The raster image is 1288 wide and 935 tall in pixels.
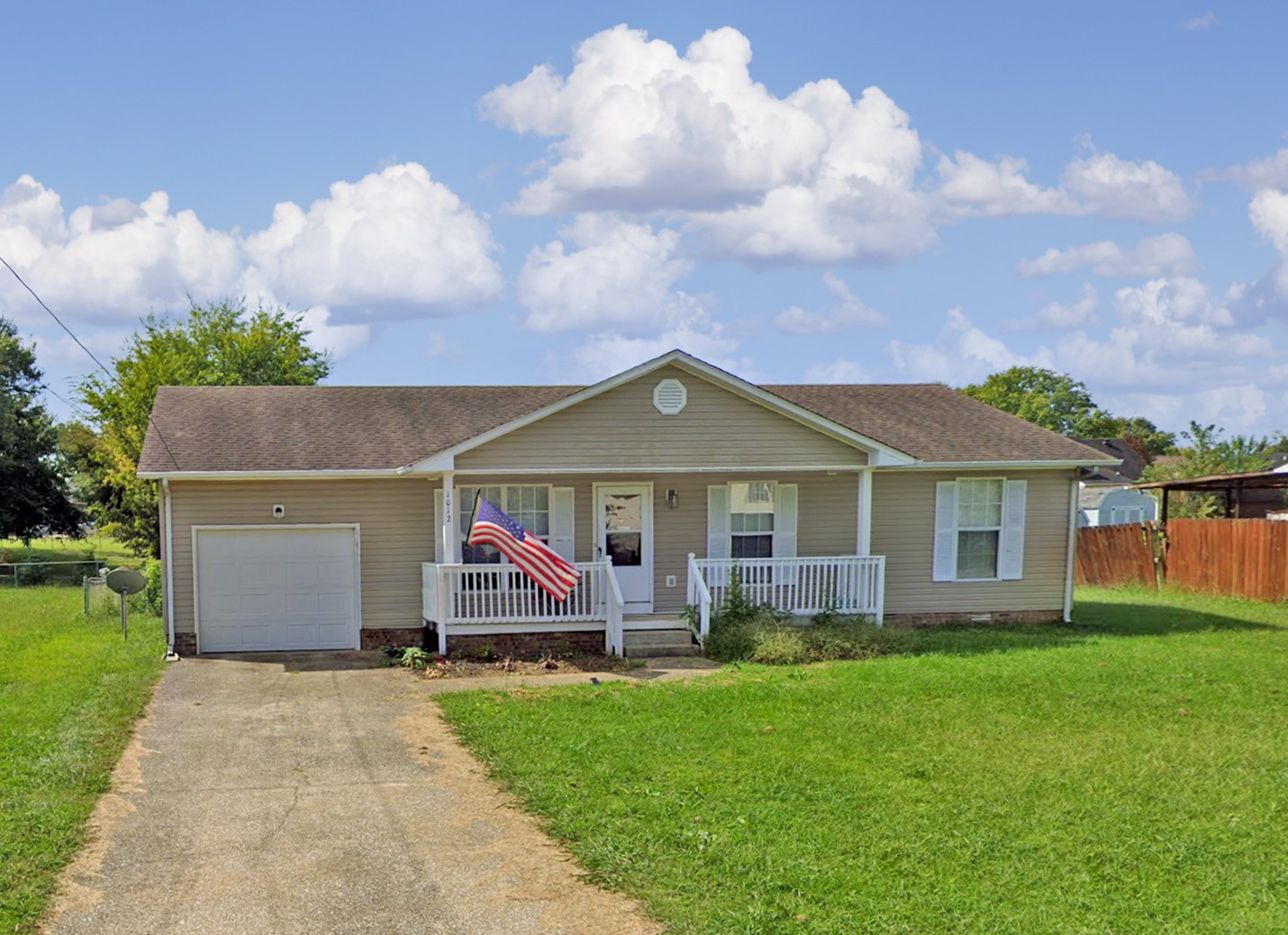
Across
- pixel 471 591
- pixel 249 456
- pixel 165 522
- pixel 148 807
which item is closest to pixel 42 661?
pixel 165 522

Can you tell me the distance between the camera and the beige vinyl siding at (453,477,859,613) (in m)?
17.4

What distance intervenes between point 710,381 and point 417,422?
15.9 ft

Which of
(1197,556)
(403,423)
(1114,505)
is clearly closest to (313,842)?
(403,423)

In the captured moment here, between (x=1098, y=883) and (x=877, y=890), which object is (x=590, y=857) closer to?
(x=877, y=890)

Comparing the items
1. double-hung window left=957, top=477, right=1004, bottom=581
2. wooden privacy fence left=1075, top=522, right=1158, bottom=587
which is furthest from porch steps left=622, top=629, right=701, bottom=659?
wooden privacy fence left=1075, top=522, right=1158, bottom=587

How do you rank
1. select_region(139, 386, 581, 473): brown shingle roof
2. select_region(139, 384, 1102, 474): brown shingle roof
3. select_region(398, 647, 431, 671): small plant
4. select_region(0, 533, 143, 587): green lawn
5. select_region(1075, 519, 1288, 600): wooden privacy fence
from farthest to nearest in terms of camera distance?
select_region(0, 533, 143, 587): green lawn < select_region(1075, 519, 1288, 600): wooden privacy fence < select_region(139, 384, 1102, 474): brown shingle roof < select_region(139, 386, 581, 473): brown shingle roof < select_region(398, 647, 431, 671): small plant

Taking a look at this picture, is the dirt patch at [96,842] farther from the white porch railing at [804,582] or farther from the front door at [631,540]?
the white porch railing at [804,582]

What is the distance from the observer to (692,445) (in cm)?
1680

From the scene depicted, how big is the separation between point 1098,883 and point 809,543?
443 inches

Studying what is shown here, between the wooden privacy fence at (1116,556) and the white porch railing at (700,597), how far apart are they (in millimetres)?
13483

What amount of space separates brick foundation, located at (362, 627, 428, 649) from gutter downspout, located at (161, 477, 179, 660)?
8.19ft

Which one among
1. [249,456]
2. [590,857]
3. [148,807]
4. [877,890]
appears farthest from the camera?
[249,456]

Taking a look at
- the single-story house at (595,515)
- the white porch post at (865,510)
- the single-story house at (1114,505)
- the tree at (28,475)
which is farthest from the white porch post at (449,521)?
the single-story house at (1114,505)

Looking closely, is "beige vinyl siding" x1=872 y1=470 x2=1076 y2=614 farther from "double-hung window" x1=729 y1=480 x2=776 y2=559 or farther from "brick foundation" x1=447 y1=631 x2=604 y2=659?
"brick foundation" x1=447 y1=631 x2=604 y2=659
